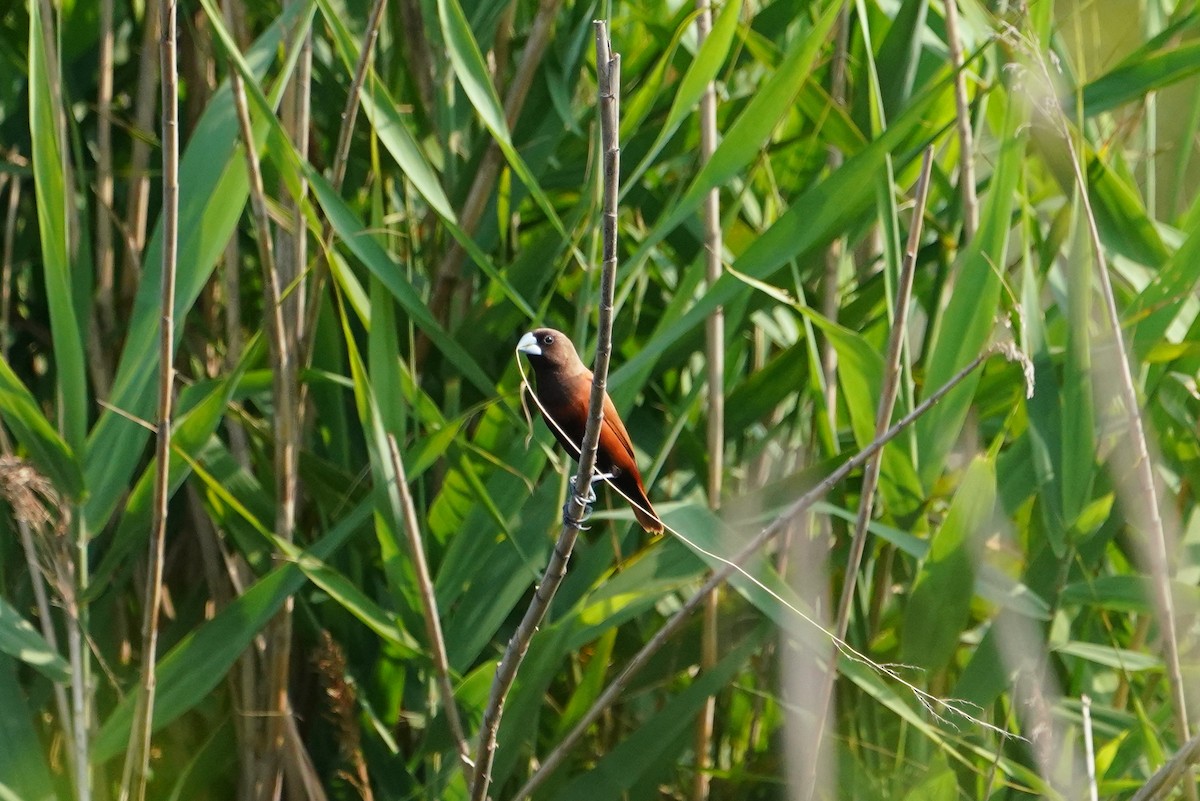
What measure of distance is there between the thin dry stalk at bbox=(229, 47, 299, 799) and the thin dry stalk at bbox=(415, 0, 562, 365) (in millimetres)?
292

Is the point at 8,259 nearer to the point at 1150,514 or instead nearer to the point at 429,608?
the point at 429,608

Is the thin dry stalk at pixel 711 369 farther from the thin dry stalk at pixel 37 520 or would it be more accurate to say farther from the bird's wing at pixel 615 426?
the thin dry stalk at pixel 37 520

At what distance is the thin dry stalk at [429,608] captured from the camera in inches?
68.9

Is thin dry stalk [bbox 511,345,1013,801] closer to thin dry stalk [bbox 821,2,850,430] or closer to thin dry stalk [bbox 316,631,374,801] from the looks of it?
thin dry stalk [bbox 316,631,374,801]

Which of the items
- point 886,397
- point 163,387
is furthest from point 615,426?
point 163,387

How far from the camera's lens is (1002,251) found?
190 centimetres

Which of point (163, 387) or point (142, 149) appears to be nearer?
point (163, 387)

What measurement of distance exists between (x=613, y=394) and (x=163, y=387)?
0.69 m

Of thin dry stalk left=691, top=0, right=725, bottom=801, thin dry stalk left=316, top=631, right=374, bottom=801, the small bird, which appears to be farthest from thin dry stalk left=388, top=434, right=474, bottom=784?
thin dry stalk left=691, top=0, right=725, bottom=801

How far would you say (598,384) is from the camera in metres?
1.13

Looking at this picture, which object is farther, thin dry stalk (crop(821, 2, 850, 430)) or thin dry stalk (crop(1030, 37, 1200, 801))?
thin dry stalk (crop(821, 2, 850, 430))

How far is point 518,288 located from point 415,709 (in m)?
0.77

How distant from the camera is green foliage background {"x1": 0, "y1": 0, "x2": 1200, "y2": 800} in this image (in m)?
1.85

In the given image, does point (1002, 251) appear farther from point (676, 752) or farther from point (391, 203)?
point (391, 203)
